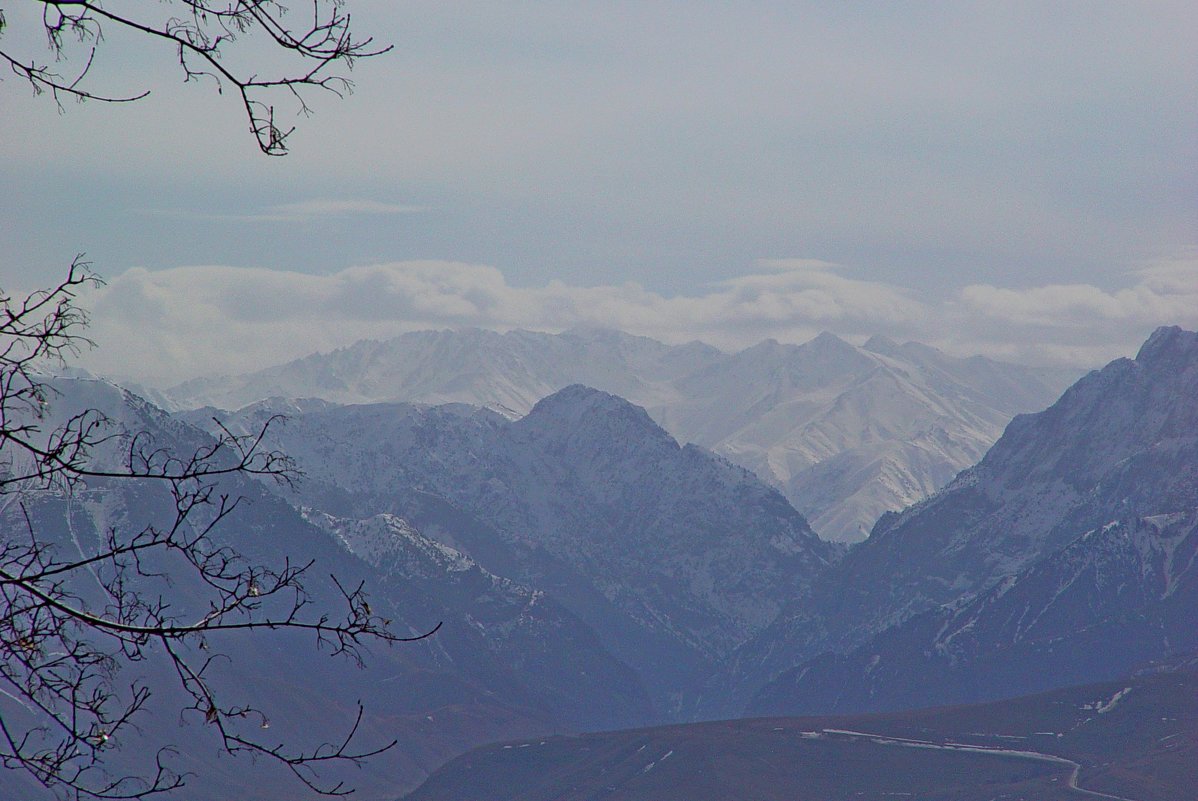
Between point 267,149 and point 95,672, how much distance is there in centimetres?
475

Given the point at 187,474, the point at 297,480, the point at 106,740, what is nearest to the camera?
the point at 187,474

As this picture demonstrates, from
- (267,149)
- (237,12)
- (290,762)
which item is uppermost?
(237,12)

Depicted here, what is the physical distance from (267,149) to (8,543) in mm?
4072

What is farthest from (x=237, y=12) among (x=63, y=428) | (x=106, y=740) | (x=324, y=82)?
(x=106, y=740)

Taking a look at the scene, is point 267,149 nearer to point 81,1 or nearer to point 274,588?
point 81,1

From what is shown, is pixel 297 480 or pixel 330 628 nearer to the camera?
pixel 330 628

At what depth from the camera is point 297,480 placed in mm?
15297

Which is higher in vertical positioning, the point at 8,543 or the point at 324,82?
the point at 324,82

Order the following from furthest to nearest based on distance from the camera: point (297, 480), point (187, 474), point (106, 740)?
point (297, 480) < point (106, 740) < point (187, 474)

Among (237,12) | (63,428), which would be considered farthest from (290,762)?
(237,12)

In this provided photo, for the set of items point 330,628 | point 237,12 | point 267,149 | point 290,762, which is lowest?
point 290,762

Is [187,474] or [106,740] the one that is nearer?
[187,474]

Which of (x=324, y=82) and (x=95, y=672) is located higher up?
(x=324, y=82)

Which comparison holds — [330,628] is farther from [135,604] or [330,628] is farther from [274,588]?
[135,604]
